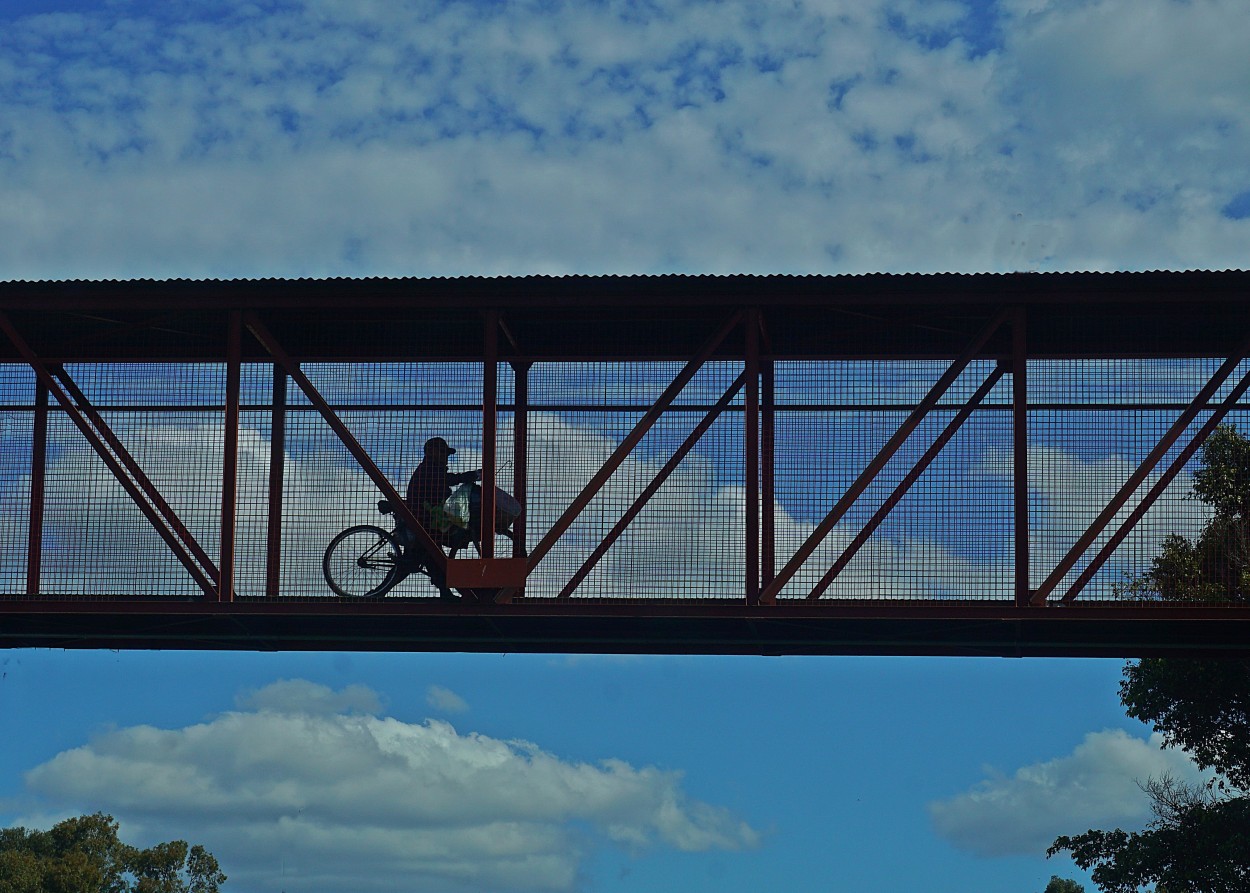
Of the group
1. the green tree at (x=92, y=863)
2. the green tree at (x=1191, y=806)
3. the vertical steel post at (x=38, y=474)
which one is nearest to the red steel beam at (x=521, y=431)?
the vertical steel post at (x=38, y=474)

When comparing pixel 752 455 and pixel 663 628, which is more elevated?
pixel 752 455

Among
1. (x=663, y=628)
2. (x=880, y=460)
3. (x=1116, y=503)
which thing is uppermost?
(x=880, y=460)

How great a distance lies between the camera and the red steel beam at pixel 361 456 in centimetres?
2412

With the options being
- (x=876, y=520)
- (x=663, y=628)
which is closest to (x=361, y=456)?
(x=663, y=628)

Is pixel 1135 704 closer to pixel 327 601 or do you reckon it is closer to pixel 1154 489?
pixel 1154 489

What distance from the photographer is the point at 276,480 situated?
2514 cm

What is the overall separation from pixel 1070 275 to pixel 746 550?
5244mm

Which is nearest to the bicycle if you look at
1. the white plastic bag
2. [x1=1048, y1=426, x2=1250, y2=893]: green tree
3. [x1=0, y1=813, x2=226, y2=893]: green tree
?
the white plastic bag

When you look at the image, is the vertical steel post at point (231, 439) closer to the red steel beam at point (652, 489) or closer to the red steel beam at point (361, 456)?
the red steel beam at point (361, 456)

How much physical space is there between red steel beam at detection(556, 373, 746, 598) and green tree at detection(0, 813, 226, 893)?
220ft

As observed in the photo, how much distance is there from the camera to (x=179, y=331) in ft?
87.7

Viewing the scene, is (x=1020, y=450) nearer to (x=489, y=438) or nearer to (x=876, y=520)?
(x=876, y=520)

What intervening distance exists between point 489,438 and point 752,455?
3.32 meters

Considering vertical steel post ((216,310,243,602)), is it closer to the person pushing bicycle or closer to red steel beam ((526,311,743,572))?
the person pushing bicycle
